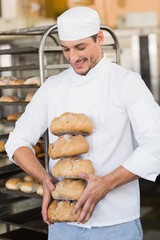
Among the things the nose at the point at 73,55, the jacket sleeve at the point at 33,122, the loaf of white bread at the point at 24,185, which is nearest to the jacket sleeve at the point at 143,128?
the nose at the point at 73,55

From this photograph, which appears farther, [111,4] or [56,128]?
[111,4]

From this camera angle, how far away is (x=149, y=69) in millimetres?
4121

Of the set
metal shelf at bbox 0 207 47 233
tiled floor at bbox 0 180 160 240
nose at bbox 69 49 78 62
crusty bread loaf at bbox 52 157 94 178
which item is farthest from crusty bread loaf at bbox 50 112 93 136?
tiled floor at bbox 0 180 160 240

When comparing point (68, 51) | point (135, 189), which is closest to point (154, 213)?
point (135, 189)

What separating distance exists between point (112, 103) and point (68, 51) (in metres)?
0.25

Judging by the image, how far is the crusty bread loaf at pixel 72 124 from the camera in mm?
1805

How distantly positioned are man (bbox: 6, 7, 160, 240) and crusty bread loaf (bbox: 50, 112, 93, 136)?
0.15 ft

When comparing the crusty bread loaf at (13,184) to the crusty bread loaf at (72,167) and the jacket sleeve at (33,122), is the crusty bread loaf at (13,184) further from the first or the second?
the crusty bread loaf at (72,167)

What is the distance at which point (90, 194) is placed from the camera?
1683mm

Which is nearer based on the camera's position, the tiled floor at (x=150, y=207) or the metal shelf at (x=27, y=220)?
the metal shelf at (x=27, y=220)

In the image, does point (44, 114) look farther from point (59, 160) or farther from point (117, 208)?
point (117, 208)

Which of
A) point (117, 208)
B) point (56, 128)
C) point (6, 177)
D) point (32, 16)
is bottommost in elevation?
point (6, 177)

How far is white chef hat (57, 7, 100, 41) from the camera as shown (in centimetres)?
177

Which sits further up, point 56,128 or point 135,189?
point 56,128
